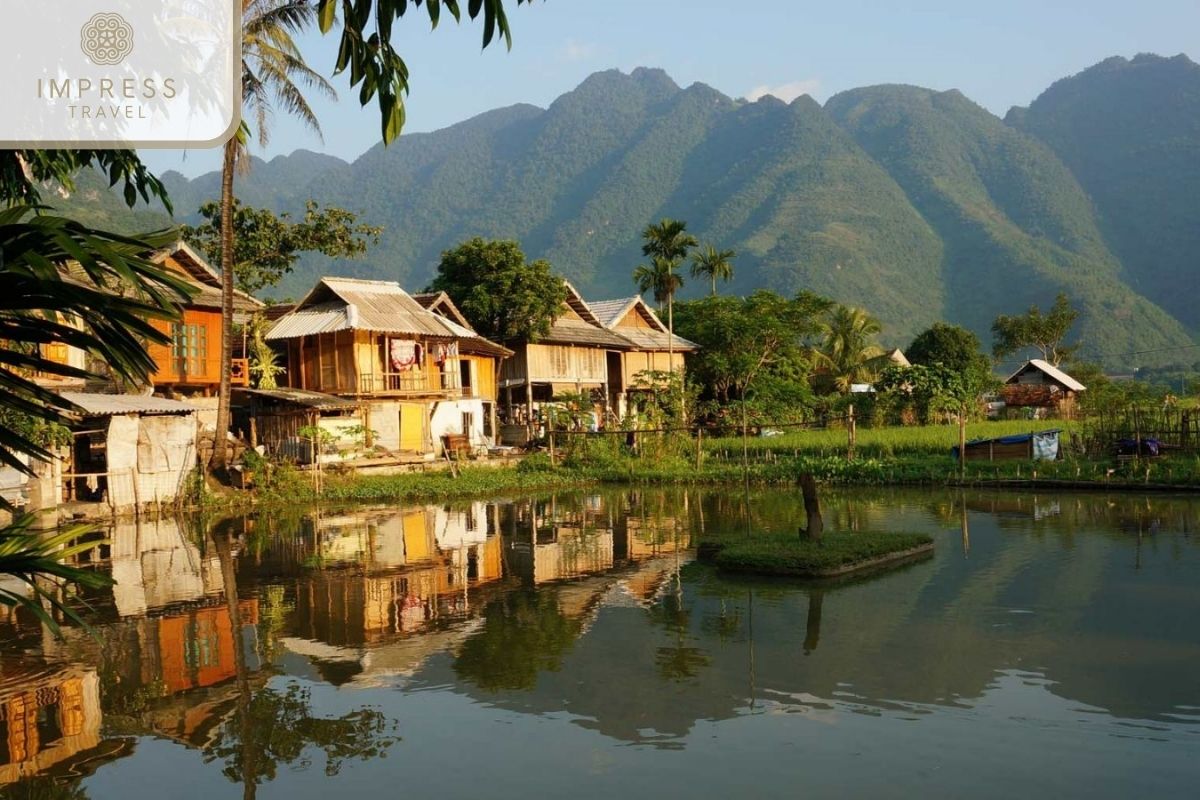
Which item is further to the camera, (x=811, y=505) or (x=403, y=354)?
(x=403, y=354)

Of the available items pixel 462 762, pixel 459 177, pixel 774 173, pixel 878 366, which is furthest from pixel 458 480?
pixel 459 177

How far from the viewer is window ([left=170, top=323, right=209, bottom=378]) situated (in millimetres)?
25750

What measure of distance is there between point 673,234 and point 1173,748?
110ft

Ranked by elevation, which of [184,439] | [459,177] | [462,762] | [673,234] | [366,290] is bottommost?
[462,762]

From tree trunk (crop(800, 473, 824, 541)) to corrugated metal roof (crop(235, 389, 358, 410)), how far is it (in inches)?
632

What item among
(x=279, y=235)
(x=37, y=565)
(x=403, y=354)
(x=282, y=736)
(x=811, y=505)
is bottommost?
(x=282, y=736)

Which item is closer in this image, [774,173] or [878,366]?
[878,366]

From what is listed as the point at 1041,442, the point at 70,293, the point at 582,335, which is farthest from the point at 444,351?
the point at 70,293

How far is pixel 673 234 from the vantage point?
39.3 meters

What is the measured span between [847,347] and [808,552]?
3599cm

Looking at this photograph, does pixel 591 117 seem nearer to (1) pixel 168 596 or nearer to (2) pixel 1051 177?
(2) pixel 1051 177

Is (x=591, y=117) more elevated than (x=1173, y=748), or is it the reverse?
(x=591, y=117)

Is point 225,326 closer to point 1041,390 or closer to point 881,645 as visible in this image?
point 881,645

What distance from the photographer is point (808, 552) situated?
13.6 metres
